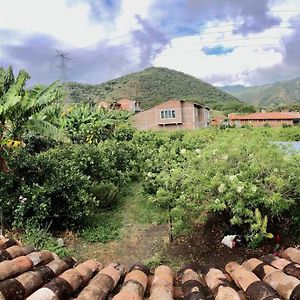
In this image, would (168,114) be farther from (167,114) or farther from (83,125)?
(83,125)

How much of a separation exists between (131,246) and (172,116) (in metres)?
46.3

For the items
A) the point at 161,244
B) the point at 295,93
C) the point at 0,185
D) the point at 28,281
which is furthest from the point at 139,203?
the point at 295,93

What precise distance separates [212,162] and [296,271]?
559cm

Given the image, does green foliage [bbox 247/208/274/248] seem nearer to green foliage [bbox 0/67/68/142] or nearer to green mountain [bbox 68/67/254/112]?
green foliage [bbox 0/67/68/142]

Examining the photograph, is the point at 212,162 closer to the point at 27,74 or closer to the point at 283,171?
the point at 283,171

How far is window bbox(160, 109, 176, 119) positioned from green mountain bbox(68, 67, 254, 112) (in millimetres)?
30905

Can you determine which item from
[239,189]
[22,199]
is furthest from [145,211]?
[239,189]

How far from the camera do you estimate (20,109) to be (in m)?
11.0

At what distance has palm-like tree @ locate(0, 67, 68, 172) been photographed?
1084 cm

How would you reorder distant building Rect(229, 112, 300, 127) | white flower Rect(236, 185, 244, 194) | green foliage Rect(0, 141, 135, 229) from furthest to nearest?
distant building Rect(229, 112, 300, 127)
green foliage Rect(0, 141, 135, 229)
white flower Rect(236, 185, 244, 194)

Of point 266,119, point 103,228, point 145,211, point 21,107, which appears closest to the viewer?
point 21,107

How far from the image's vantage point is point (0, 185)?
35.1 feet

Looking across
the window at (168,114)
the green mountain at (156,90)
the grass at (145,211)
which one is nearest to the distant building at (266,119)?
the window at (168,114)

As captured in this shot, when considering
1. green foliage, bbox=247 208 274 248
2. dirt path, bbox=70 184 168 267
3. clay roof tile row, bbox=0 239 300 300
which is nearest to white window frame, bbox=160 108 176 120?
dirt path, bbox=70 184 168 267
